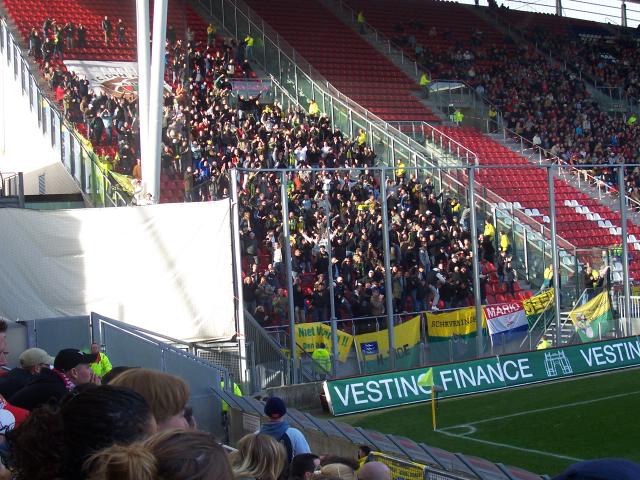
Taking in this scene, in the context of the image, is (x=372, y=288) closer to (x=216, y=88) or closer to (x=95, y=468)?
(x=216, y=88)

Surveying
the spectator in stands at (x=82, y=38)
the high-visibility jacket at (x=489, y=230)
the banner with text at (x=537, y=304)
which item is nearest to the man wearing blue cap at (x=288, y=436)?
the banner with text at (x=537, y=304)

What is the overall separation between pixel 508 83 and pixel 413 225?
18753 millimetres

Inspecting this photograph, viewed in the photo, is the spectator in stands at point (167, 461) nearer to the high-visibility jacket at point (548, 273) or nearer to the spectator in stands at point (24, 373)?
the spectator in stands at point (24, 373)

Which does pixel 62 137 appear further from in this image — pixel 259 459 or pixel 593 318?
pixel 259 459

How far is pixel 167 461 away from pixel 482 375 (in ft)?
55.6

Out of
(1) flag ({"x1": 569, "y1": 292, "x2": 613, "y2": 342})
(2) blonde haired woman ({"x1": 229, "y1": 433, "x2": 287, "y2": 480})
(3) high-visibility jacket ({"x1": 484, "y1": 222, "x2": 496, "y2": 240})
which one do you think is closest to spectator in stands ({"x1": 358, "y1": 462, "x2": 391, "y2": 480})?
(2) blonde haired woman ({"x1": 229, "y1": 433, "x2": 287, "y2": 480})

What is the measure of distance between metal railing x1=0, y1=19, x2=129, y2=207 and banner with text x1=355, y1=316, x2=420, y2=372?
18.5ft

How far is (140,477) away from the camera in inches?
96.3

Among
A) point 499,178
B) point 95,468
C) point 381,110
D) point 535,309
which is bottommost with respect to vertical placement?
point 535,309

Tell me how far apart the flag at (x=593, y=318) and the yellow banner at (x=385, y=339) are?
4.24 m

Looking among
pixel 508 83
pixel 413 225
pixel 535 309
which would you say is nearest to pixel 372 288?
pixel 413 225

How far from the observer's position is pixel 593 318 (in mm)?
21406

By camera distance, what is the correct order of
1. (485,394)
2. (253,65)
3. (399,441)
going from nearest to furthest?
(399,441) < (485,394) < (253,65)

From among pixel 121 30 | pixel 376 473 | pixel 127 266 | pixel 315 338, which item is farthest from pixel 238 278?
pixel 121 30
